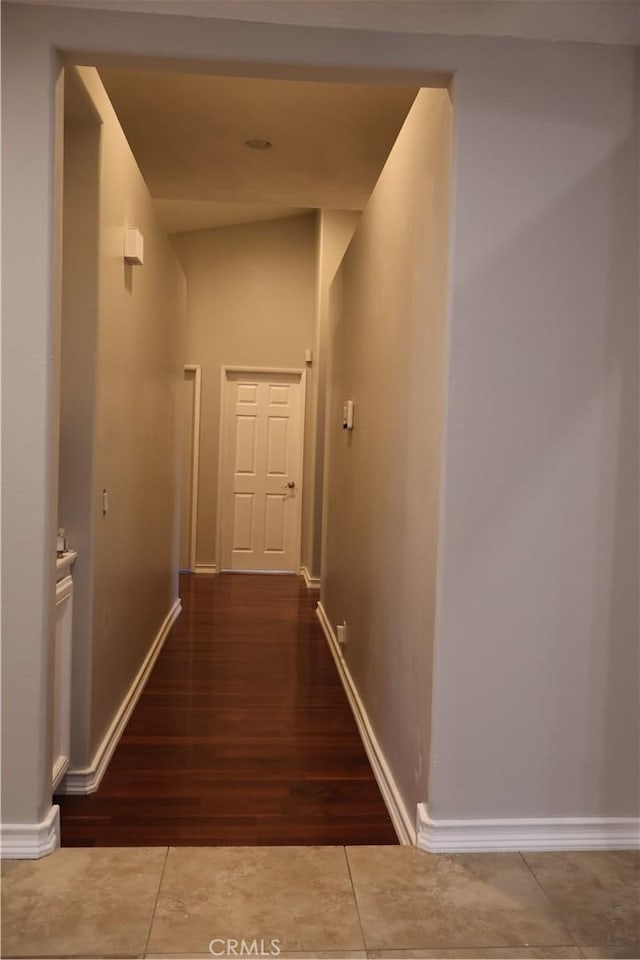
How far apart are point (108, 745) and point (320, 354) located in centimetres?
470

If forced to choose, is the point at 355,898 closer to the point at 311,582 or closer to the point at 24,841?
the point at 24,841

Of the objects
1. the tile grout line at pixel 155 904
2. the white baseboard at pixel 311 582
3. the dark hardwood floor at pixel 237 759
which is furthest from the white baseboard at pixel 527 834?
the white baseboard at pixel 311 582

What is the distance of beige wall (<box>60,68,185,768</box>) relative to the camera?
3.08 meters

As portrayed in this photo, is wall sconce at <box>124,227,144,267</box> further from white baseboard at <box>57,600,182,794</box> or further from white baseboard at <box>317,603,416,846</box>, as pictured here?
white baseboard at <box>317,603,416,846</box>

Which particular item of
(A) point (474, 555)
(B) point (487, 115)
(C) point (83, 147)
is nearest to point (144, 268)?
(C) point (83, 147)

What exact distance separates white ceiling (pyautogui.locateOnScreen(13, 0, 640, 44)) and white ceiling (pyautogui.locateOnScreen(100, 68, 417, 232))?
1.23m

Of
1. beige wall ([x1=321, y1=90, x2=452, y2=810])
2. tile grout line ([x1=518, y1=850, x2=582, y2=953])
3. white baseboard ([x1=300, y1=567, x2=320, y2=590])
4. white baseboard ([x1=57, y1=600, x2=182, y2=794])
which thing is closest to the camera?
tile grout line ([x1=518, y1=850, x2=582, y2=953])

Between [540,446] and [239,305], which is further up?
[239,305]

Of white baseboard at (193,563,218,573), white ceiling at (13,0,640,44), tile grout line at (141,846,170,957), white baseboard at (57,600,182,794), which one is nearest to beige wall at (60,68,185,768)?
white baseboard at (57,600,182,794)

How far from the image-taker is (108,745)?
11.6ft

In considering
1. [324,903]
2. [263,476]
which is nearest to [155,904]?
[324,903]

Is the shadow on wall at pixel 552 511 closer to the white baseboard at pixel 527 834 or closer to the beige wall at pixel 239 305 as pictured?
the white baseboard at pixel 527 834

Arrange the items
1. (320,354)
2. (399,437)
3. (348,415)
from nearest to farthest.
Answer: (399,437) < (348,415) < (320,354)

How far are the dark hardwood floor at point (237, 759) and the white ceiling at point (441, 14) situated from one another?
8.57 feet
